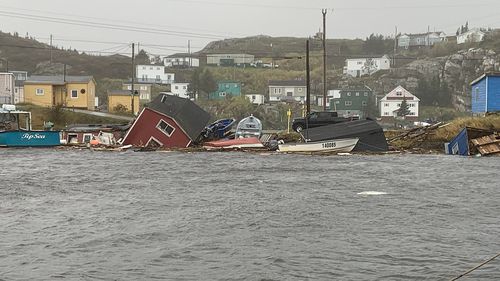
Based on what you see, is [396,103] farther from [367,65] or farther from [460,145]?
[460,145]

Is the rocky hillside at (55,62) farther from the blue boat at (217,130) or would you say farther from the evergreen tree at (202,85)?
the blue boat at (217,130)

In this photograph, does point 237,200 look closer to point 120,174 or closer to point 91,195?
point 91,195

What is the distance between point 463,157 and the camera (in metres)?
37.8

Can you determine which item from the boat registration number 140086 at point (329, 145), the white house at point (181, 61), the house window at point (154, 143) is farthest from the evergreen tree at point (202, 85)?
the boat registration number 140086 at point (329, 145)

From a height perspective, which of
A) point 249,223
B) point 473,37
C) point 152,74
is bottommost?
point 249,223

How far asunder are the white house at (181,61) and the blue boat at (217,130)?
132138 millimetres

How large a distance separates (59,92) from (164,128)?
34.9 meters

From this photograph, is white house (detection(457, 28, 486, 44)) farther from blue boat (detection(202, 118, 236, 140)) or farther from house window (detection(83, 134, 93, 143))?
house window (detection(83, 134, 93, 143))

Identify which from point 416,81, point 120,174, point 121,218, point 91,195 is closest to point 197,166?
point 120,174

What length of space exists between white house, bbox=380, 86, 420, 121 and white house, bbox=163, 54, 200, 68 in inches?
3145

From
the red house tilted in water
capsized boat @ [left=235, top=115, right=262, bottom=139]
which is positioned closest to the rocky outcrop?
capsized boat @ [left=235, top=115, right=262, bottom=139]

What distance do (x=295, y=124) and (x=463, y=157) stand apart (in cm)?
1432

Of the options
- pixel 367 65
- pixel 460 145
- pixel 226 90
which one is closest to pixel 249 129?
pixel 460 145

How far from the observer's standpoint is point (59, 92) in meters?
75.3
